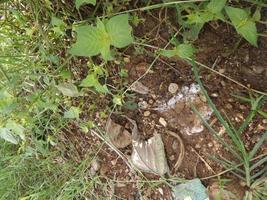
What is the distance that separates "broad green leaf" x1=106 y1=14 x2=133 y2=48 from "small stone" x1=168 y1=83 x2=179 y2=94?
0.30 m

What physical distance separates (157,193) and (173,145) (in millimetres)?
150

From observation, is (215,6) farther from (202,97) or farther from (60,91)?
(60,91)

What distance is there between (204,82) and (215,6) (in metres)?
0.25

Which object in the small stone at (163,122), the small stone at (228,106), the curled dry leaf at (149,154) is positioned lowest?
the curled dry leaf at (149,154)

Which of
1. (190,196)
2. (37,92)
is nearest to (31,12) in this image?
(37,92)

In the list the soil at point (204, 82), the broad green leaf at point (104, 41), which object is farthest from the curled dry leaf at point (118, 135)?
the broad green leaf at point (104, 41)

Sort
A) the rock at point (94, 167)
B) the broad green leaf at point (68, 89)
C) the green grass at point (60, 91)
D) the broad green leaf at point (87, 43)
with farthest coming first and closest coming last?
the rock at point (94, 167)
the broad green leaf at point (68, 89)
the green grass at point (60, 91)
the broad green leaf at point (87, 43)

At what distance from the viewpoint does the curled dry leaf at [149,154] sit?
45.4 inches

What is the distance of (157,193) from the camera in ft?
3.89

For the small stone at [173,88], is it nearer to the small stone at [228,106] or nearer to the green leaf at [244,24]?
the small stone at [228,106]

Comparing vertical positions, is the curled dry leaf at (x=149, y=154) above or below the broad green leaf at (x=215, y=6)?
below

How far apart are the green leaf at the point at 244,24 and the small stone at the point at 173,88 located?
0.29m

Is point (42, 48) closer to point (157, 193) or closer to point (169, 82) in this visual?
point (169, 82)

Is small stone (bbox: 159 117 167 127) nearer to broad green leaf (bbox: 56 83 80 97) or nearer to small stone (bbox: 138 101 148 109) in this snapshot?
small stone (bbox: 138 101 148 109)
